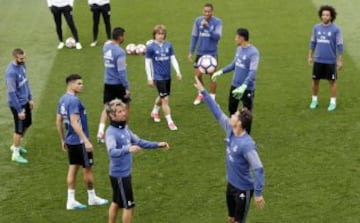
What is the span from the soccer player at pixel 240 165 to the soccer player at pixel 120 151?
3.45 ft

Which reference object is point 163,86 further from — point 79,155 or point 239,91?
point 79,155

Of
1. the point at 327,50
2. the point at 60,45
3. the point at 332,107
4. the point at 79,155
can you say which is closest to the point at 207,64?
the point at 327,50

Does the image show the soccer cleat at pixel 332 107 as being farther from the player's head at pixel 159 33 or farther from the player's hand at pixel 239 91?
the player's head at pixel 159 33

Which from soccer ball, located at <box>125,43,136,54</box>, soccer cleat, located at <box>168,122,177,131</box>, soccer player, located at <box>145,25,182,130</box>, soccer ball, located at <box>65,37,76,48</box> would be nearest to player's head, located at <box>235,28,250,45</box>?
soccer player, located at <box>145,25,182,130</box>

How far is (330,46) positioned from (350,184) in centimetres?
457

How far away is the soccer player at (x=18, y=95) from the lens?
41.7ft

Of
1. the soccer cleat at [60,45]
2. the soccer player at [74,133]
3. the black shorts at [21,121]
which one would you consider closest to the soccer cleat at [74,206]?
the soccer player at [74,133]

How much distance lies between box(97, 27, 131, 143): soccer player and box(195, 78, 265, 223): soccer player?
430 centimetres

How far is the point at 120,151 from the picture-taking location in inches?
367

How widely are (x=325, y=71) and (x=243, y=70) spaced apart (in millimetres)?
3157

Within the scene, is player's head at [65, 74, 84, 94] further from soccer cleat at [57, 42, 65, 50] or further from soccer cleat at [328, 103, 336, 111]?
soccer cleat at [57, 42, 65, 50]

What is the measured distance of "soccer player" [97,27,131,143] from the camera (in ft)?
44.0

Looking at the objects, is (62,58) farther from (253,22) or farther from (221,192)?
(221,192)

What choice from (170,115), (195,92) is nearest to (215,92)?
(195,92)
